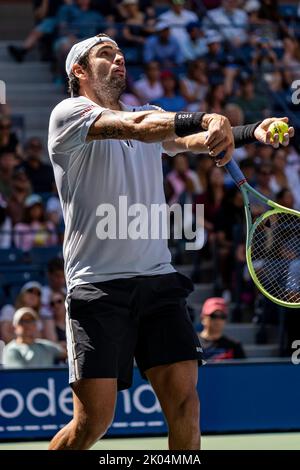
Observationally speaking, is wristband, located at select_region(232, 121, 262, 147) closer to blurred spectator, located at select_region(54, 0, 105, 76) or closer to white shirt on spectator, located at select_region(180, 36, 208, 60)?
blurred spectator, located at select_region(54, 0, 105, 76)

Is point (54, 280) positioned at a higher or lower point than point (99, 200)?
lower

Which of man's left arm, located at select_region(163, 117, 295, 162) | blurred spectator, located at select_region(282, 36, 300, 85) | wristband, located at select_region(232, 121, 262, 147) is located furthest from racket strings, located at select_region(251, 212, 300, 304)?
blurred spectator, located at select_region(282, 36, 300, 85)

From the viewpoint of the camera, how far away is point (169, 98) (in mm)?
13930

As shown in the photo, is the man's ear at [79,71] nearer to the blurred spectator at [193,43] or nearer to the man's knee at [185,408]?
the man's knee at [185,408]

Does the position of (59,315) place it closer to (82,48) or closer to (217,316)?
(217,316)

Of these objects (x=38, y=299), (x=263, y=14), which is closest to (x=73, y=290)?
(x=38, y=299)

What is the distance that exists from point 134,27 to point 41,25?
1.14 m

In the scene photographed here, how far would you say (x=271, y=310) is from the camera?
38.6 ft

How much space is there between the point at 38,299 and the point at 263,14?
6.96 meters

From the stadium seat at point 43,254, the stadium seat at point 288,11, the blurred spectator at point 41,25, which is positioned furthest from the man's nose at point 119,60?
the stadium seat at point 288,11

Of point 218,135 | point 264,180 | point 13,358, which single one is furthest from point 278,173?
point 218,135

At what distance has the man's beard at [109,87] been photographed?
5676 millimetres

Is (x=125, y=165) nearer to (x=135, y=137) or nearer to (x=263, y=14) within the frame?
(x=135, y=137)

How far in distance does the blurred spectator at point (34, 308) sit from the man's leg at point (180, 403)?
203 inches
